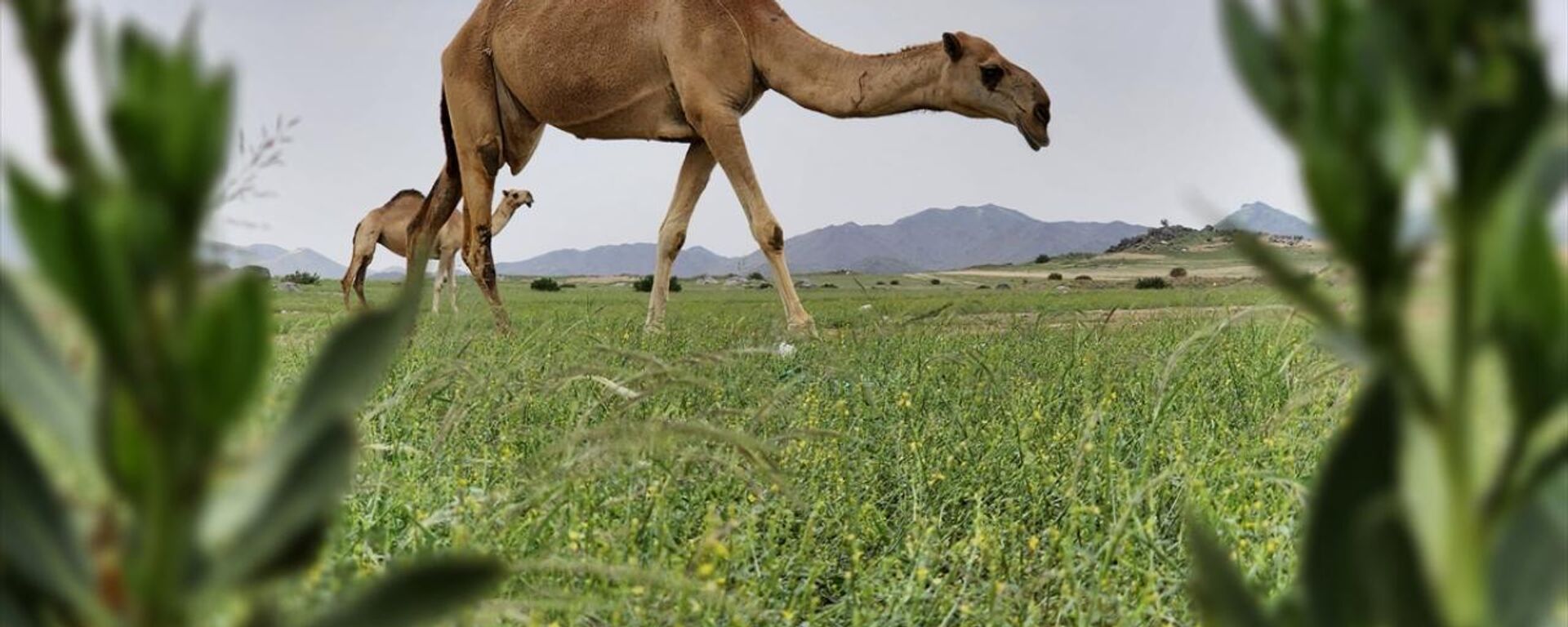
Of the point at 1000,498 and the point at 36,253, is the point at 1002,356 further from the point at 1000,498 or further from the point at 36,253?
the point at 36,253

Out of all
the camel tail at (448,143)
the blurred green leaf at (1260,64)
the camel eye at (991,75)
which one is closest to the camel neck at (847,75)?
the camel eye at (991,75)

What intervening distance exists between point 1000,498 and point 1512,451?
1863 millimetres

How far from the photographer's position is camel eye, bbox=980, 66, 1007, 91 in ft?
16.9

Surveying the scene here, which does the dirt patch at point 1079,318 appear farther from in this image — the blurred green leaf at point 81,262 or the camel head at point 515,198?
the camel head at point 515,198

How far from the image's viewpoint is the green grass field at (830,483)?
1339 mm

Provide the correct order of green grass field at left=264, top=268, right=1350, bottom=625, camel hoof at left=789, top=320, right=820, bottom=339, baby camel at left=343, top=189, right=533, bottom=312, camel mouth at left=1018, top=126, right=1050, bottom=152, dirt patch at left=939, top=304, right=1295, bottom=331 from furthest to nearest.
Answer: baby camel at left=343, top=189, right=533, bottom=312
camel mouth at left=1018, top=126, right=1050, bottom=152
camel hoof at left=789, top=320, right=820, bottom=339
dirt patch at left=939, top=304, right=1295, bottom=331
green grass field at left=264, top=268, right=1350, bottom=625

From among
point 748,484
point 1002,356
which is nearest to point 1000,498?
point 748,484

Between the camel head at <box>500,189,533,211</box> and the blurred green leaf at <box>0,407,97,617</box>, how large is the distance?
11.1 metres

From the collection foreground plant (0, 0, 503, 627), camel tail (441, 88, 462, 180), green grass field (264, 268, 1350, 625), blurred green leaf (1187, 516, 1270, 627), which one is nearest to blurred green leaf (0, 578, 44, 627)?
foreground plant (0, 0, 503, 627)

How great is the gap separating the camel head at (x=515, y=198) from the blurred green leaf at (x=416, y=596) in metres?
11.1

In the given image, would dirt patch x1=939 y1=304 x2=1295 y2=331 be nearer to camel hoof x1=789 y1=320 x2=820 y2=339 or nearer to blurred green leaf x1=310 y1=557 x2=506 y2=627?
camel hoof x1=789 y1=320 x2=820 y2=339

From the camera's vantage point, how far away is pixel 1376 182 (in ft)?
0.35

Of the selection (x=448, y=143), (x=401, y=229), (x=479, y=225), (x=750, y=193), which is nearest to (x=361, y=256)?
(x=401, y=229)

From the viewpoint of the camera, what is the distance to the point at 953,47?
5211 millimetres
